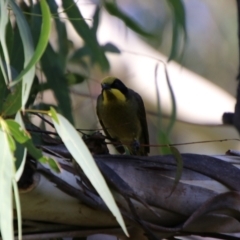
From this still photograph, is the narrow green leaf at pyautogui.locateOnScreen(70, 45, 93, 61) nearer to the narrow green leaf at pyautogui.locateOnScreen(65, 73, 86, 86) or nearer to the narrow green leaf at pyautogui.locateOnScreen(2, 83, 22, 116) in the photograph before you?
the narrow green leaf at pyautogui.locateOnScreen(65, 73, 86, 86)

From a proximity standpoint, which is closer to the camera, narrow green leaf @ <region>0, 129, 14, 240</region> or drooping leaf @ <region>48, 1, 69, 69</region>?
narrow green leaf @ <region>0, 129, 14, 240</region>

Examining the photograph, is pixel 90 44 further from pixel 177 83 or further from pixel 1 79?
pixel 177 83

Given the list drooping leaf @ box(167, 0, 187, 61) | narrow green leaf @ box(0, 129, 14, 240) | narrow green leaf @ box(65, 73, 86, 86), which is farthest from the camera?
narrow green leaf @ box(65, 73, 86, 86)

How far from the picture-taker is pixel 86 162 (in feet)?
2.42

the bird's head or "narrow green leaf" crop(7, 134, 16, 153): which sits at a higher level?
the bird's head

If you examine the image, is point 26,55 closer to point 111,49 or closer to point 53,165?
point 53,165

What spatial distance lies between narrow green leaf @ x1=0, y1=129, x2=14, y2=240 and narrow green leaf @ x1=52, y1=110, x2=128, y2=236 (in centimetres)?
7

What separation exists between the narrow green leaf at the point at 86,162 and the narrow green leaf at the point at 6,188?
0.07m

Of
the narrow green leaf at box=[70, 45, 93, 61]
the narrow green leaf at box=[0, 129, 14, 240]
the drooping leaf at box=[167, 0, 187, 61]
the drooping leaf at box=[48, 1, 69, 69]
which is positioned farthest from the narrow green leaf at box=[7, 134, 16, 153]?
the narrow green leaf at box=[70, 45, 93, 61]

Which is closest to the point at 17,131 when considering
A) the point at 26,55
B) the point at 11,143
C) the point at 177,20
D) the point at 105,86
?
the point at 11,143

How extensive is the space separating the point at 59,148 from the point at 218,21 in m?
3.66

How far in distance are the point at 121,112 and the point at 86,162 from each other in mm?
1237

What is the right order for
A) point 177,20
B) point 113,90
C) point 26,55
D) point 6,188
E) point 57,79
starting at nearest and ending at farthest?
point 6,188 < point 26,55 < point 177,20 < point 57,79 < point 113,90

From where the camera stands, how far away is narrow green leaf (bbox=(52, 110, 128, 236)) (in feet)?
2.38
